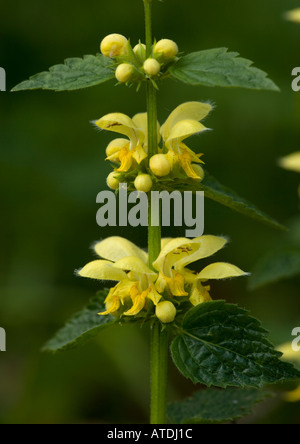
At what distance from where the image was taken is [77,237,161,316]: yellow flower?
188cm

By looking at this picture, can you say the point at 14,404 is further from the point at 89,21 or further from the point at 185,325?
the point at 89,21

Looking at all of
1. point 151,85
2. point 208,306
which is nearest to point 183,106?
point 151,85

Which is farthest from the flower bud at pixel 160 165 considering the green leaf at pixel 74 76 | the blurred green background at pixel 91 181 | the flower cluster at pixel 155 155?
the blurred green background at pixel 91 181

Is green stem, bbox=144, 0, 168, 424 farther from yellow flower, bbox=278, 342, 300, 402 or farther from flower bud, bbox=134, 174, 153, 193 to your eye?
yellow flower, bbox=278, 342, 300, 402

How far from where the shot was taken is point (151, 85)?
186 cm

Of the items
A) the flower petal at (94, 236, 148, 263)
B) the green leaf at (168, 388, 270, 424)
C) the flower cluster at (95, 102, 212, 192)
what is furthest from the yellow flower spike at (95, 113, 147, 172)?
the green leaf at (168, 388, 270, 424)

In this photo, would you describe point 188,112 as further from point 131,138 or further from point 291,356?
point 291,356

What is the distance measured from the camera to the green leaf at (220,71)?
1617mm

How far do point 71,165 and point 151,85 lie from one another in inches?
121

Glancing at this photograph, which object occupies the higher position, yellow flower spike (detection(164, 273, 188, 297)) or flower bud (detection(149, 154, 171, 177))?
flower bud (detection(149, 154, 171, 177))

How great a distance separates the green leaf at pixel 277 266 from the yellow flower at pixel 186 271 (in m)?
1.14

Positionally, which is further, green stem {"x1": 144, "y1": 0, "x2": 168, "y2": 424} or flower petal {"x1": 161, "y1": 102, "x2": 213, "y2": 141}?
flower petal {"x1": 161, "y1": 102, "x2": 213, "y2": 141}

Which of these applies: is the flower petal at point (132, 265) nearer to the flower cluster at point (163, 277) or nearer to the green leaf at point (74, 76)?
the flower cluster at point (163, 277)

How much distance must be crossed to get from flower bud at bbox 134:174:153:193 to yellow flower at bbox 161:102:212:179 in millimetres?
99
